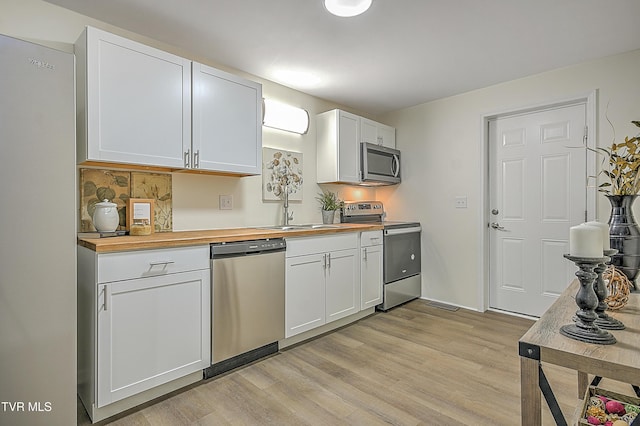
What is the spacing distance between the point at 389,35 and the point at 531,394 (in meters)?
2.24

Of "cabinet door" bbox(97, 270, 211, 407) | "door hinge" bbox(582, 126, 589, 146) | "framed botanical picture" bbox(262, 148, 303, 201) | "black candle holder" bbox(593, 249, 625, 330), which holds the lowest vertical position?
"cabinet door" bbox(97, 270, 211, 407)

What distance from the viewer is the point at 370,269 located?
3.31 meters

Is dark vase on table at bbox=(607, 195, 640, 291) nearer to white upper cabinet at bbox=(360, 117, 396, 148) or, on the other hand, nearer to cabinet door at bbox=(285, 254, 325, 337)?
cabinet door at bbox=(285, 254, 325, 337)

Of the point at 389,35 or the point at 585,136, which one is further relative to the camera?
the point at 585,136

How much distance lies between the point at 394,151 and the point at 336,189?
865mm

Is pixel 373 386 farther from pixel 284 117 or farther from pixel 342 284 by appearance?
pixel 284 117

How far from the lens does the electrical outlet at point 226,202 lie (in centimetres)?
280

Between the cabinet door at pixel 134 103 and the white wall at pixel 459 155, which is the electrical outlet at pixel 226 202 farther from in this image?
the white wall at pixel 459 155

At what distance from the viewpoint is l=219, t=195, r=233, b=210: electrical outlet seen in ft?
9.19

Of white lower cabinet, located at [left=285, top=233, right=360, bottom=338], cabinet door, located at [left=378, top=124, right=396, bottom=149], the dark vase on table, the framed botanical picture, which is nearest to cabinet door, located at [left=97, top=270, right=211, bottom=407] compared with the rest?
white lower cabinet, located at [left=285, top=233, right=360, bottom=338]

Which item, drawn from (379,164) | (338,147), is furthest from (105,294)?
(379,164)

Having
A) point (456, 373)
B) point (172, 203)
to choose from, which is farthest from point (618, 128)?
point (172, 203)

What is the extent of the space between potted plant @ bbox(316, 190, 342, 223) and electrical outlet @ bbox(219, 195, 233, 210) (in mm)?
1082

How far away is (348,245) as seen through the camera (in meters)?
3.07
